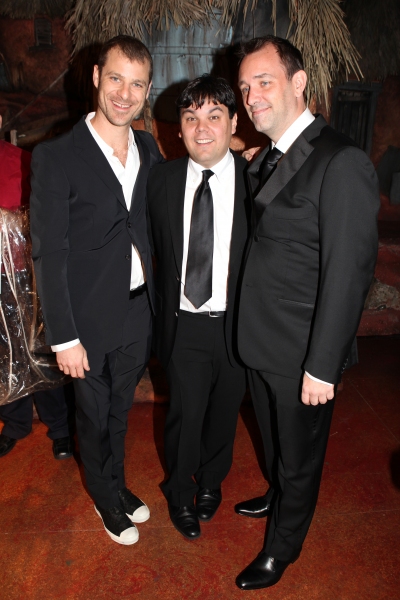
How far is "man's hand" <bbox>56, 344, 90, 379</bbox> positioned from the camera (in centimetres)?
199

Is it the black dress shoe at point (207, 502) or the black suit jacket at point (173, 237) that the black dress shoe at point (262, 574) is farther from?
the black suit jacket at point (173, 237)

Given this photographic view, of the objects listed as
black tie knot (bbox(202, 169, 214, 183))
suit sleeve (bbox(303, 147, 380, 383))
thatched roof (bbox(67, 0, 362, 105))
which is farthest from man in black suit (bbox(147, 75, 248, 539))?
thatched roof (bbox(67, 0, 362, 105))

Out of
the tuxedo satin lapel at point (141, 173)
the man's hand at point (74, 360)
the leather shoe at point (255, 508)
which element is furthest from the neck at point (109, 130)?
the leather shoe at point (255, 508)

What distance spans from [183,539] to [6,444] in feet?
3.67

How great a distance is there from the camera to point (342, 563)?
216cm

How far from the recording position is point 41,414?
9.29 feet

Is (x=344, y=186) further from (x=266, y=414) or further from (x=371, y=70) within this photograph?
(x=371, y=70)

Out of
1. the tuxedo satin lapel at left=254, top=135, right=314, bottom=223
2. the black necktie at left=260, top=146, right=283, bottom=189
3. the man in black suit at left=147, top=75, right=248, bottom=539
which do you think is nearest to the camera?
the tuxedo satin lapel at left=254, top=135, right=314, bottom=223

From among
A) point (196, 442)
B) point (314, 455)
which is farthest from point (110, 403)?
point (314, 455)

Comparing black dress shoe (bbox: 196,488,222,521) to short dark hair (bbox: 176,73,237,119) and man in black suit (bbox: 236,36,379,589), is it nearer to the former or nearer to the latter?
man in black suit (bbox: 236,36,379,589)

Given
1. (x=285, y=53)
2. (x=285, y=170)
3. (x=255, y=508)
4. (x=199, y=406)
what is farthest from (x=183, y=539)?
(x=285, y=53)

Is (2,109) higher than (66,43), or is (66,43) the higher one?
(66,43)

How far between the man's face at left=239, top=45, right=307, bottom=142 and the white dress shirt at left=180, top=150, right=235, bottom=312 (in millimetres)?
312

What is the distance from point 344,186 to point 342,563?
151 centimetres
